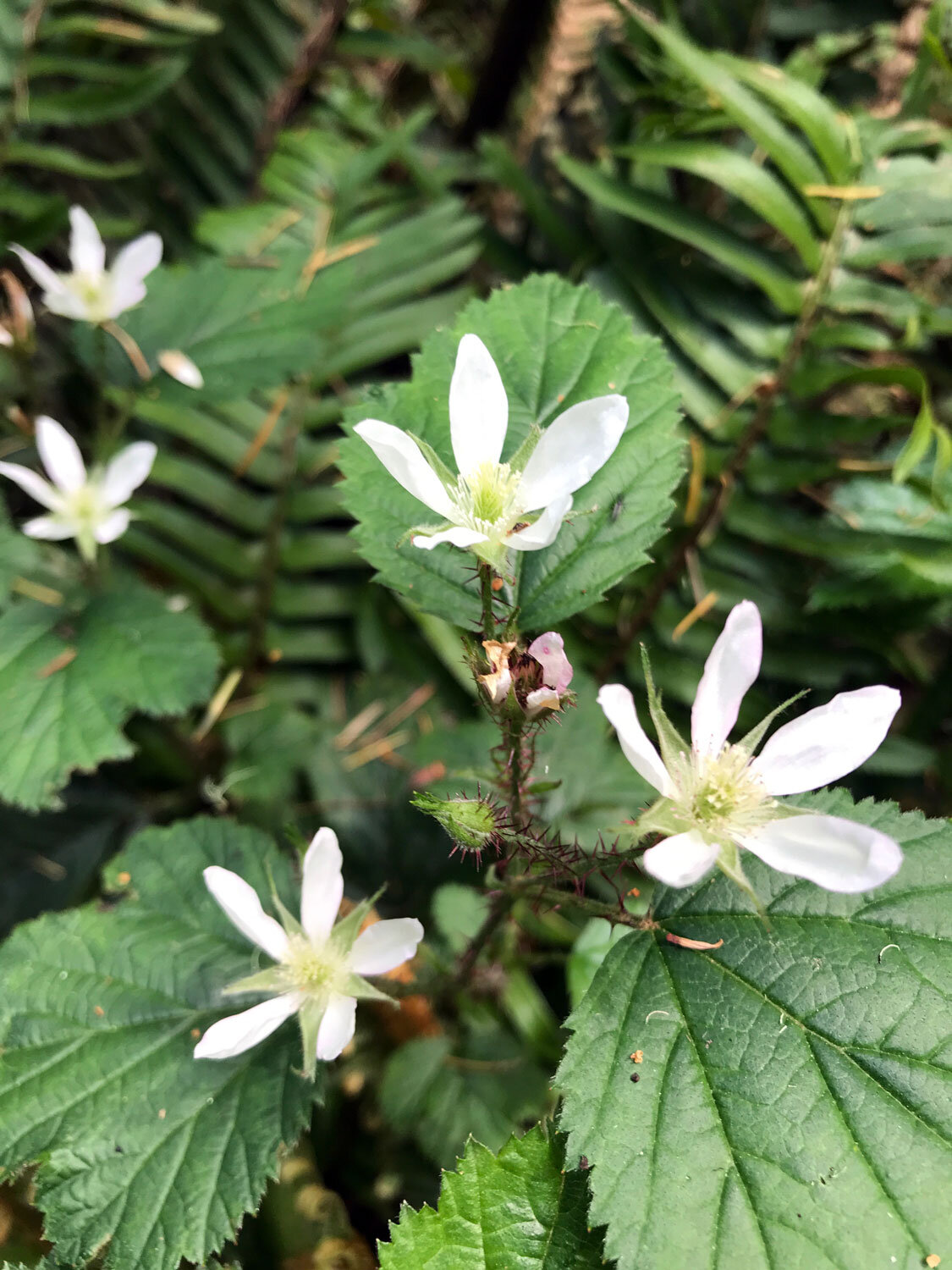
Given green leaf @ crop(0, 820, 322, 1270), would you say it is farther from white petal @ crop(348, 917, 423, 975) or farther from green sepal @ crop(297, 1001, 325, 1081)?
white petal @ crop(348, 917, 423, 975)

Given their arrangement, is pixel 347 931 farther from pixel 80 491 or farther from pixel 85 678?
pixel 80 491

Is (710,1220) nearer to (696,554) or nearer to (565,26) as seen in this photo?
(696,554)

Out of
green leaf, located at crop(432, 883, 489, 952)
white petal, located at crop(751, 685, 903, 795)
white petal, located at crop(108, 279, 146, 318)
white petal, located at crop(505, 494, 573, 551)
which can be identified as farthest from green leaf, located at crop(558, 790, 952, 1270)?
white petal, located at crop(108, 279, 146, 318)

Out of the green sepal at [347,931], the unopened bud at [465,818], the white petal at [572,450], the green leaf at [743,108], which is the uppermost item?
the green leaf at [743,108]

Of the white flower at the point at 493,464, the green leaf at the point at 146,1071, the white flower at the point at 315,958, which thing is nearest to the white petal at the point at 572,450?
the white flower at the point at 493,464

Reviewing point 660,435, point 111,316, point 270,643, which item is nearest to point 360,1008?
point 270,643

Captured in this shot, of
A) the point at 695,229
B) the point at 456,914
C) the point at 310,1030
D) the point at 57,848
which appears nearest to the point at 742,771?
the point at 310,1030

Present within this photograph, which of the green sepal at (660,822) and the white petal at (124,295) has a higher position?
the green sepal at (660,822)

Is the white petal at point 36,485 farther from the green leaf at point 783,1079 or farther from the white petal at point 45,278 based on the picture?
the green leaf at point 783,1079
